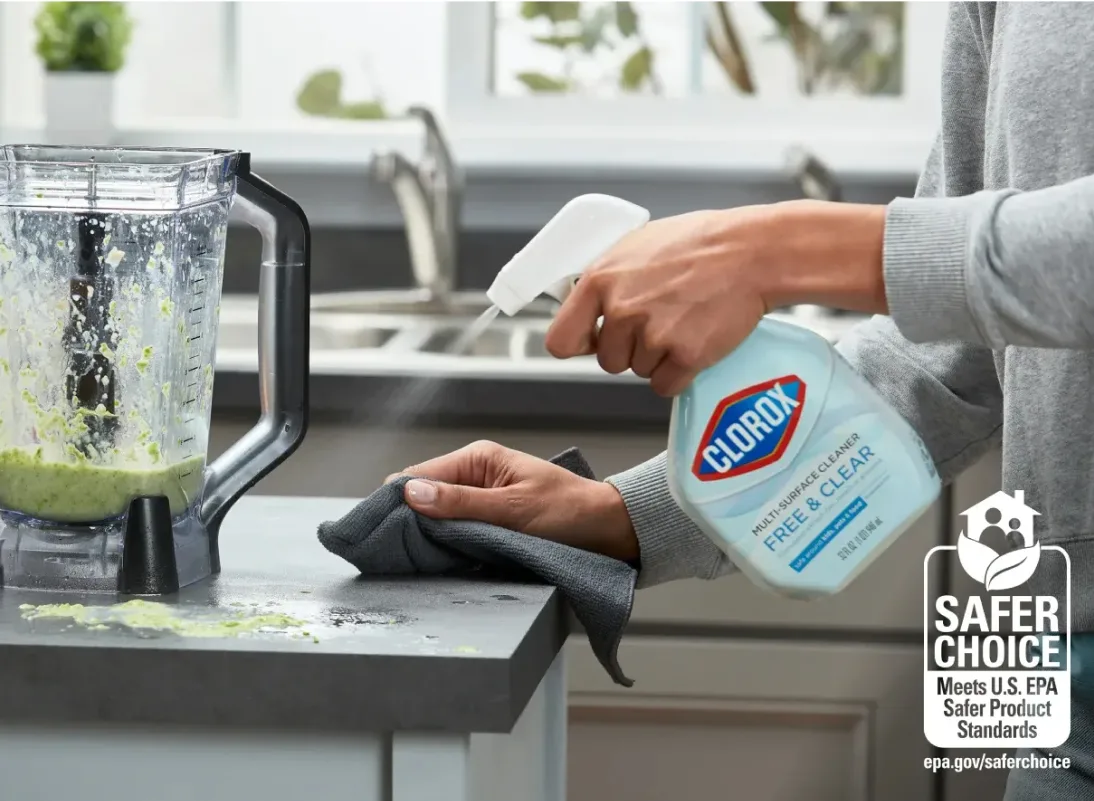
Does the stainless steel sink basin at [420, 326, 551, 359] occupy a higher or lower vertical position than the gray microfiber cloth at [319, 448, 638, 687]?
lower

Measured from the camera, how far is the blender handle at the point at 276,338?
0.79 meters

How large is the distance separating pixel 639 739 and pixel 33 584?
2.83 ft

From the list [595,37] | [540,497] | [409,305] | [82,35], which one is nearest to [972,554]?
[540,497]

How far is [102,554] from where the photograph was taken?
2.34ft

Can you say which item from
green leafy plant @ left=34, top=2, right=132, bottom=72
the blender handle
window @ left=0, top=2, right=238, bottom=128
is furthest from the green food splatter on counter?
window @ left=0, top=2, right=238, bottom=128

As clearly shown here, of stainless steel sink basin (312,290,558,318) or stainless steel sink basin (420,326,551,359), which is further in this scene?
stainless steel sink basin (312,290,558,318)

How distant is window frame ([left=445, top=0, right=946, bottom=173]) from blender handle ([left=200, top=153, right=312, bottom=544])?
1.32 m

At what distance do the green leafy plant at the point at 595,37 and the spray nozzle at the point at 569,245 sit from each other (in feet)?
4.87

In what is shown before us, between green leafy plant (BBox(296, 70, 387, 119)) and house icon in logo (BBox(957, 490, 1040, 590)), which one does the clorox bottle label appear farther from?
green leafy plant (BBox(296, 70, 387, 119))

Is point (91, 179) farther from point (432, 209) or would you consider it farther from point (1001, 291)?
point (432, 209)

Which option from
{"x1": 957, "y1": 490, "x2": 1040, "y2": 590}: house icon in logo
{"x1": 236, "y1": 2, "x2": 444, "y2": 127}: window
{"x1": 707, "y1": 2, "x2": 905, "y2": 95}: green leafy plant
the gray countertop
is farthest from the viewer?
{"x1": 236, "y1": 2, "x2": 444, "y2": 127}: window

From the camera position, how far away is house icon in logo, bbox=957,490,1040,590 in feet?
2.97

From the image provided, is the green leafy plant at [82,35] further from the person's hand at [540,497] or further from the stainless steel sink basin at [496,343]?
the person's hand at [540,497]

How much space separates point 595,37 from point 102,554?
62.9 inches
